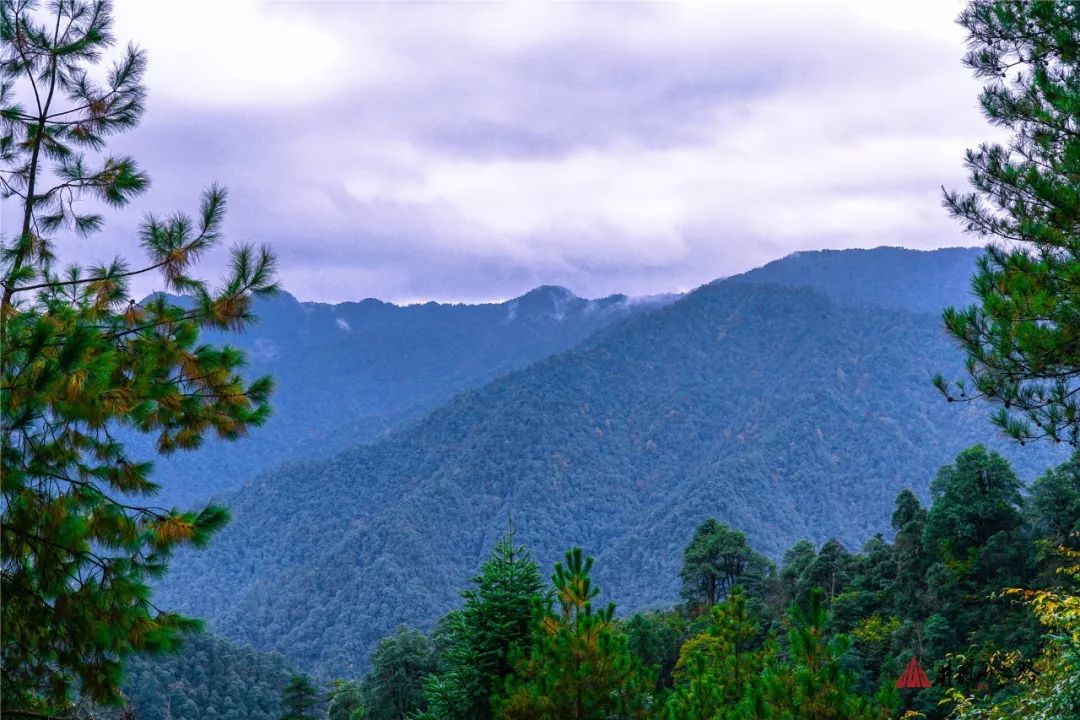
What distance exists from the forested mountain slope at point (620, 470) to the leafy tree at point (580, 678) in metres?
65.6

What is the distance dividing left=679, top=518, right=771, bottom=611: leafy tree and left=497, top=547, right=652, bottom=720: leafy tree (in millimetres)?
32404

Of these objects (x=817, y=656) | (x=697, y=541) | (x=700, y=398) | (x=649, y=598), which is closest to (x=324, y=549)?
(x=649, y=598)

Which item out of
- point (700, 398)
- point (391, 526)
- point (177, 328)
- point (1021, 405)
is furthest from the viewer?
point (700, 398)

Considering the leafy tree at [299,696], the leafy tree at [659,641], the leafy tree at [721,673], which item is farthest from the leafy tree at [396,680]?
the leafy tree at [721,673]

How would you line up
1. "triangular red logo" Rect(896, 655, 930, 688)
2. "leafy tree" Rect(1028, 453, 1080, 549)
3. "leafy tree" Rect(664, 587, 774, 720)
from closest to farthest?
"leafy tree" Rect(664, 587, 774, 720), "triangular red logo" Rect(896, 655, 930, 688), "leafy tree" Rect(1028, 453, 1080, 549)

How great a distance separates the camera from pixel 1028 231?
7105 mm

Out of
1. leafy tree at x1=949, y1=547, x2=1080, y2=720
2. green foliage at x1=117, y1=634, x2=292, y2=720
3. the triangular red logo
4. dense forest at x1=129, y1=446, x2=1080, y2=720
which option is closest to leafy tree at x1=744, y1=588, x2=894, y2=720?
dense forest at x1=129, y1=446, x2=1080, y2=720

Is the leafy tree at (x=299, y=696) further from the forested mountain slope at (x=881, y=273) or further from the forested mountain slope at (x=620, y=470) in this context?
the forested mountain slope at (x=881, y=273)

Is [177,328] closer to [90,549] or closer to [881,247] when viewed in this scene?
[90,549]

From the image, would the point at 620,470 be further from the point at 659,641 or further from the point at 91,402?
the point at 91,402

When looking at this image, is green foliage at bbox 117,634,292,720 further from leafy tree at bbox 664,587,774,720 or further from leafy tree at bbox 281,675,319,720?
leafy tree at bbox 664,587,774,720

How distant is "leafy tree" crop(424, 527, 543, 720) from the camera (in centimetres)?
1121

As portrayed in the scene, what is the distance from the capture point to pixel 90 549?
5.46 meters

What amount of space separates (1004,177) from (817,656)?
444cm
